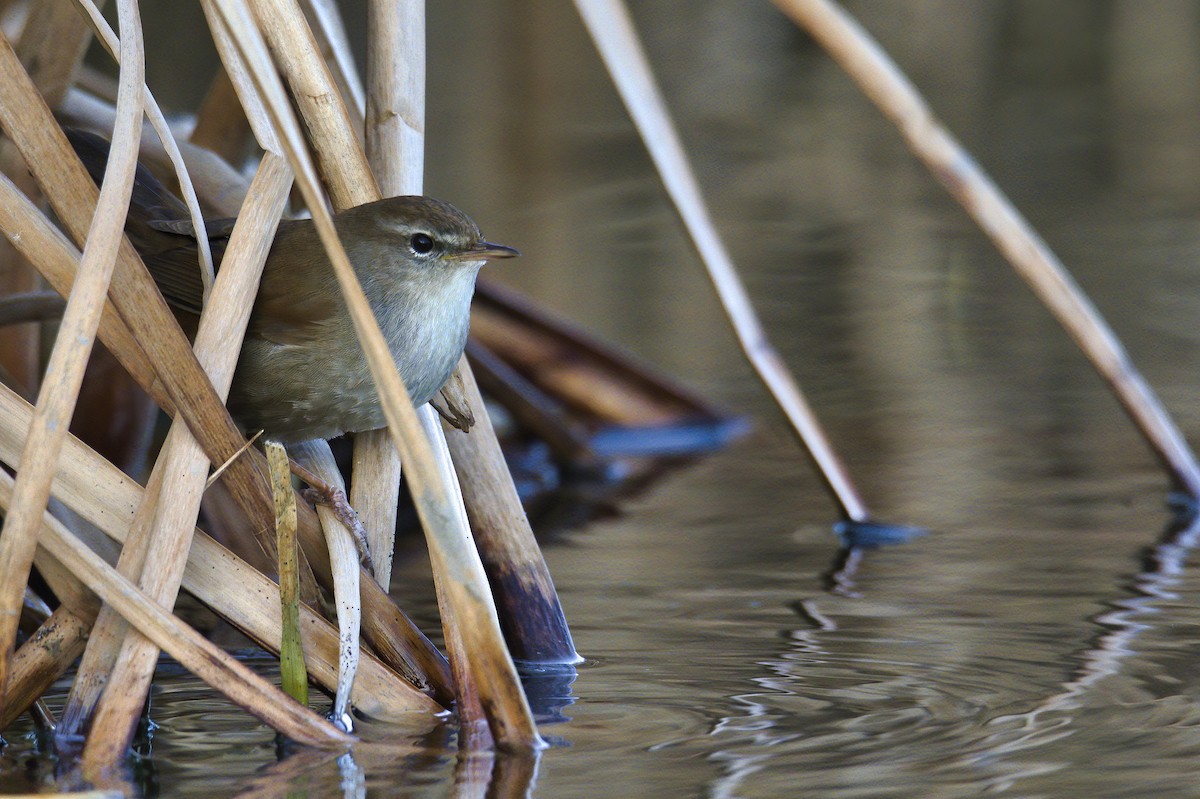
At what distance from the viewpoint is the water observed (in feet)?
7.64

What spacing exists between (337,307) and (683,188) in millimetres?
819

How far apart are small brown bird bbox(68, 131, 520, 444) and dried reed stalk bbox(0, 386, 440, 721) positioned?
34 cm

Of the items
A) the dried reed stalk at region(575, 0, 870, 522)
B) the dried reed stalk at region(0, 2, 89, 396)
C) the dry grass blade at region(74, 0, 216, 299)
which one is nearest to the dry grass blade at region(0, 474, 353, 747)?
the dry grass blade at region(74, 0, 216, 299)

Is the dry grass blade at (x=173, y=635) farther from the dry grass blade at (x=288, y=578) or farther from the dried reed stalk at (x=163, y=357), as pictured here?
the dried reed stalk at (x=163, y=357)

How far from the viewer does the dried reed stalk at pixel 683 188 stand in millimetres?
3012

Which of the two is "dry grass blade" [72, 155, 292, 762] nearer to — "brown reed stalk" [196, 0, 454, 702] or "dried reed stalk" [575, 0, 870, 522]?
"brown reed stalk" [196, 0, 454, 702]

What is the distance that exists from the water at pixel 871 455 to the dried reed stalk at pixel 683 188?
34 centimetres

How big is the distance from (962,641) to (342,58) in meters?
1.50

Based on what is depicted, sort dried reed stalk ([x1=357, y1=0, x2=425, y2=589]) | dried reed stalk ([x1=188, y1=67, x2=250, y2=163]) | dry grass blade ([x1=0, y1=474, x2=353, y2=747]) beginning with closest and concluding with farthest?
1. dry grass blade ([x1=0, y1=474, x2=353, y2=747])
2. dried reed stalk ([x1=357, y1=0, x2=425, y2=589])
3. dried reed stalk ([x1=188, y1=67, x2=250, y2=163])

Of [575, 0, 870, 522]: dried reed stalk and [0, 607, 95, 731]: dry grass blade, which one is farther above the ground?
[575, 0, 870, 522]: dried reed stalk

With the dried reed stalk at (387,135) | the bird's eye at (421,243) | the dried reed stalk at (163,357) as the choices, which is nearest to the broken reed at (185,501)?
the dried reed stalk at (163,357)

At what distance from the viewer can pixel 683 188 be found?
10.4ft

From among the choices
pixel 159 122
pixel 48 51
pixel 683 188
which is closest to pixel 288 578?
pixel 159 122

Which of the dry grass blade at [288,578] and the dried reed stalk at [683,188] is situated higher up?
the dried reed stalk at [683,188]
